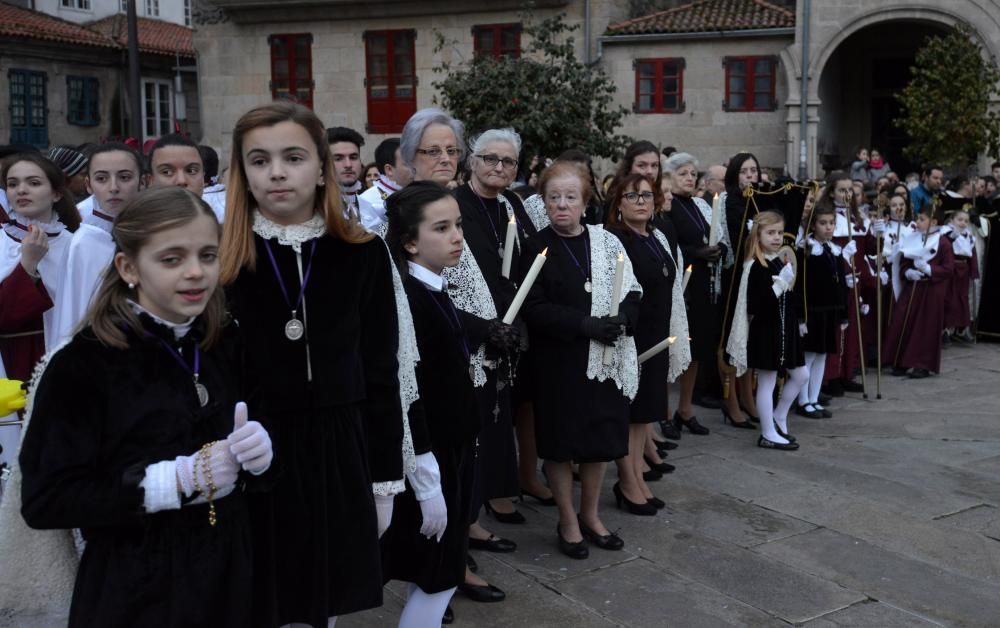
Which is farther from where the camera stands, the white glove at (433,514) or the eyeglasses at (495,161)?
the eyeglasses at (495,161)

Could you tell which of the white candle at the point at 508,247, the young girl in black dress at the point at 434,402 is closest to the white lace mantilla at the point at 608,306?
the white candle at the point at 508,247

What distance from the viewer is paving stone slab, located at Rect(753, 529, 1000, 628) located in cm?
464

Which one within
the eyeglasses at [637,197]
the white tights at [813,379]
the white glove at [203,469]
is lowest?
Answer: the white tights at [813,379]

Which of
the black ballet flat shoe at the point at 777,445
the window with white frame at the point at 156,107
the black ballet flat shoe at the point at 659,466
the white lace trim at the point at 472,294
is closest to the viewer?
the white lace trim at the point at 472,294

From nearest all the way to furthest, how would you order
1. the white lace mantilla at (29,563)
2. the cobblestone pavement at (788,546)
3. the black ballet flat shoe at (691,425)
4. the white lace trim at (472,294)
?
the white lace mantilla at (29,563)
the cobblestone pavement at (788,546)
the white lace trim at (472,294)
the black ballet flat shoe at (691,425)

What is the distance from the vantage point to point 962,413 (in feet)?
28.4

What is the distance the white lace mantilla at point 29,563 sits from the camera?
247 cm

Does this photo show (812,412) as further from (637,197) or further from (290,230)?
(290,230)

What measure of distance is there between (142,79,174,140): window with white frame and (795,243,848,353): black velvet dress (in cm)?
2811

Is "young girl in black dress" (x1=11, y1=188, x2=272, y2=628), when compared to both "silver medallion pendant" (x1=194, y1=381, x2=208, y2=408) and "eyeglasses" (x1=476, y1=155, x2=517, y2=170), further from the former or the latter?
"eyeglasses" (x1=476, y1=155, x2=517, y2=170)

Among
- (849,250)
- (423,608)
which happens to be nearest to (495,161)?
(423,608)

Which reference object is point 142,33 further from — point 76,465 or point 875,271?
point 76,465

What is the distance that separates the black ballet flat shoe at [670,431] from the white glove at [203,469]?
5.62m

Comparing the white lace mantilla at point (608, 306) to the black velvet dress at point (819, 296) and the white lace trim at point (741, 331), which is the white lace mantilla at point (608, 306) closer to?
the white lace trim at point (741, 331)
